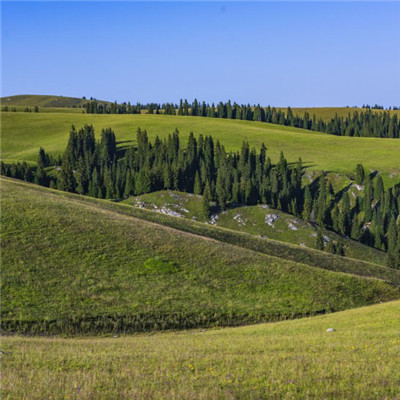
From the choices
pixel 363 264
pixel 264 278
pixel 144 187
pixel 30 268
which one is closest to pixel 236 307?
pixel 264 278

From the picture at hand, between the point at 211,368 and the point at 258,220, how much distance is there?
476 ft

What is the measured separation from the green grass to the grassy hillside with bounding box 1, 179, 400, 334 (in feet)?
25.3

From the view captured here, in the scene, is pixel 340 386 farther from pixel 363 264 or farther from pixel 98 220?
pixel 363 264

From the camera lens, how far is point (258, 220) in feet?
531

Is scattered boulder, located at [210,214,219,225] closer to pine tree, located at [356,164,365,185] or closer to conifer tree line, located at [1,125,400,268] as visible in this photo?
conifer tree line, located at [1,125,400,268]

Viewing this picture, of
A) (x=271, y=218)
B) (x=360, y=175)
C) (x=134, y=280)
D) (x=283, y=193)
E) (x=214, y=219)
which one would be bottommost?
(x=214, y=219)

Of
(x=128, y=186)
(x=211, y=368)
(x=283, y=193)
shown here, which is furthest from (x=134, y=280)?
(x=128, y=186)

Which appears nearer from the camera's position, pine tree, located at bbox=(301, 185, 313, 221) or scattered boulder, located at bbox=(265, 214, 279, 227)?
scattered boulder, located at bbox=(265, 214, 279, 227)

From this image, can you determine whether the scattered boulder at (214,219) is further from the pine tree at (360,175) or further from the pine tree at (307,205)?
the pine tree at (360,175)

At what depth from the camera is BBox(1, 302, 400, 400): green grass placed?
15.3 metres

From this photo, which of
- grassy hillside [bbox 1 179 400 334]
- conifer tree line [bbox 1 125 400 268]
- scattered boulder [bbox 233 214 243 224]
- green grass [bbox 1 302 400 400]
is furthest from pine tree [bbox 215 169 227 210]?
green grass [bbox 1 302 400 400]

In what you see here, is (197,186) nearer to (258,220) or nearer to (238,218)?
(238,218)

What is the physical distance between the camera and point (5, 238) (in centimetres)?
4431

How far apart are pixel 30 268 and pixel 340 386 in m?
31.1
